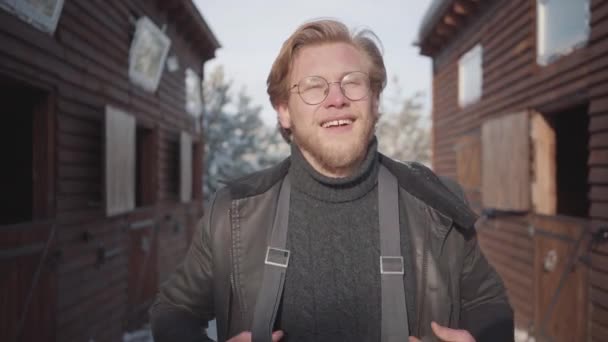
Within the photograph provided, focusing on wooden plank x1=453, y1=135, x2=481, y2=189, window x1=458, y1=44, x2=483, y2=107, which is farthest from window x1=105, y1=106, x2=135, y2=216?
window x1=458, y1=44, x2=483, y2=107

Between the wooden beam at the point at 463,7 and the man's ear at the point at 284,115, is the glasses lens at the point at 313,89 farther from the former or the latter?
the wooden beam at the point at 463,7

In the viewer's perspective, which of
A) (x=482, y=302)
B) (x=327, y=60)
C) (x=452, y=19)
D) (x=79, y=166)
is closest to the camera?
(x=482, y=302)

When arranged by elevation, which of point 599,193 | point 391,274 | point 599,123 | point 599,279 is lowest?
point 599,279

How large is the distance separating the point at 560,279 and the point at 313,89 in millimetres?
4826

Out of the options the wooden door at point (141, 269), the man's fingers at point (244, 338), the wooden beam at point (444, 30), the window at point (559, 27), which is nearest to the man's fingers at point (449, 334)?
the man's fingers at point (244, 338)

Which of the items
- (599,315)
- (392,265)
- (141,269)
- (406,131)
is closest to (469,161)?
(599,315)

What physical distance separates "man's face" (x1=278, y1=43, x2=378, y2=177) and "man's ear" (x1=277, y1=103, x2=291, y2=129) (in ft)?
0.48

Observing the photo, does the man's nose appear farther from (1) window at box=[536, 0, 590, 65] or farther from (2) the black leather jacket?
(1) window at box=[536, 0, 590, 65]

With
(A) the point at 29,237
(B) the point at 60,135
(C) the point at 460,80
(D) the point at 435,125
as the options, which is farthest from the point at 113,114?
(D) the point at 435,125

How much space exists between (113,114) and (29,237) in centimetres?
205

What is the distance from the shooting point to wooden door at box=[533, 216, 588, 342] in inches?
193

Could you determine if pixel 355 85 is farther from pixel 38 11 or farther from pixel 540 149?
pixel 540 149

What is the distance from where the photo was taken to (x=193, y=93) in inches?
463

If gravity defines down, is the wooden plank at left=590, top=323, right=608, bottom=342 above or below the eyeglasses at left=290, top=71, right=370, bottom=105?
below
